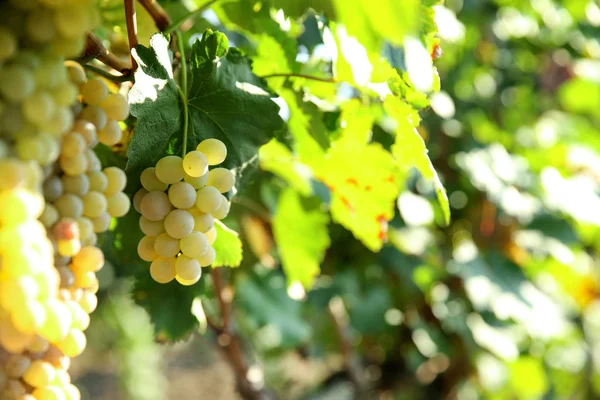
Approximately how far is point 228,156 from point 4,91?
0.14 meters

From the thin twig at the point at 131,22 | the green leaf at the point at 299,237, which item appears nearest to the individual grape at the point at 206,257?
the thin twig at the point at 131,22

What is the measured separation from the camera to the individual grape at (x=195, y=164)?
0.27m

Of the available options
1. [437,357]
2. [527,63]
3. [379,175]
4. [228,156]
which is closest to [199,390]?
[437,357]

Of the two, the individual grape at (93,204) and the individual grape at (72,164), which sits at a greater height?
the individual grape at (72,164)

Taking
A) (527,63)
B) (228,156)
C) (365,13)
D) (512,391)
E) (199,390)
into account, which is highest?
(365,13)

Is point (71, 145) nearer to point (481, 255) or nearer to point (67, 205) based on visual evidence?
point (67, 205)

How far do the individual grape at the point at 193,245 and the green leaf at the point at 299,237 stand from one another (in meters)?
0.43

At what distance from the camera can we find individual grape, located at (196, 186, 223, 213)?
0.28 meters

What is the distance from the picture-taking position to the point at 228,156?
328 millimetres

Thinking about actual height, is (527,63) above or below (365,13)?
below

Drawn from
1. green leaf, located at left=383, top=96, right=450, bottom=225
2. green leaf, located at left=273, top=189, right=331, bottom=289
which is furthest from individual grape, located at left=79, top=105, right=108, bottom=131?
green leaf, located at left=273, top=189, right=331, bottom=289

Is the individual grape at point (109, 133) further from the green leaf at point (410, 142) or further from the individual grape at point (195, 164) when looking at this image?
the green leaf at point (410, 142)

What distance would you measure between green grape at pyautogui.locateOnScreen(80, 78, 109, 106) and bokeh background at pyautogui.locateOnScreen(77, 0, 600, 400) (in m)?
0.47

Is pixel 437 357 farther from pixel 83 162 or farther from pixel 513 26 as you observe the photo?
pixel 83 162
